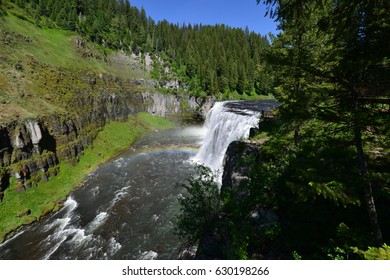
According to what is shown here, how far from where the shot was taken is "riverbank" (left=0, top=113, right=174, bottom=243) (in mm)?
20047

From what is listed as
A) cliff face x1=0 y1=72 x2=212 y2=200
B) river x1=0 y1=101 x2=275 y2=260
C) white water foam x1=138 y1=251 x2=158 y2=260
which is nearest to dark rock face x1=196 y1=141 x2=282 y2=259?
river x1=0 y1=101 x2=275 y2=260

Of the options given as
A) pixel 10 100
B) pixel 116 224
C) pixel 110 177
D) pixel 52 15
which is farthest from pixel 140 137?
pixel 52 15

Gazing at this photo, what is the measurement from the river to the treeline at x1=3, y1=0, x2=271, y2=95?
4574 centimetres

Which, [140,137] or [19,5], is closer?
[140,137]

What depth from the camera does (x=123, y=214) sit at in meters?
20.3

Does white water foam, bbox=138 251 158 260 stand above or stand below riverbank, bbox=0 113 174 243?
below

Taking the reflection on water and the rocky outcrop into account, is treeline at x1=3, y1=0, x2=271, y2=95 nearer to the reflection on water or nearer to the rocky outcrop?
the rocky outcrop

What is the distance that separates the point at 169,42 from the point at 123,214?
91782 mm

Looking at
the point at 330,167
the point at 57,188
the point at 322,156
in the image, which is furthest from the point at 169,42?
the point at 330,167

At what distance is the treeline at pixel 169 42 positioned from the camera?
72.2m

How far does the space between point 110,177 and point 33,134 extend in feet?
30.4

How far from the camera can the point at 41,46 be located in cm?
4688

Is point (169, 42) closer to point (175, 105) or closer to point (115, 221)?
point (175, 105)

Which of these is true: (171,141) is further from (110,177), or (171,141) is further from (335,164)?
(335,164)
